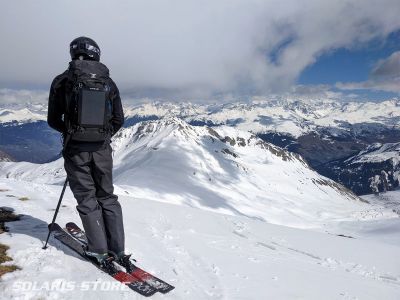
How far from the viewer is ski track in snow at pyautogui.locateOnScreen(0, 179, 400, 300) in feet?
26.2

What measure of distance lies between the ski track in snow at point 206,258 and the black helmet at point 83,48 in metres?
4.40

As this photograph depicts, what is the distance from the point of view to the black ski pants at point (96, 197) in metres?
8.34

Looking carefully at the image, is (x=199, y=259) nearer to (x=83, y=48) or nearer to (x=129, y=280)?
(x=129, y=280)

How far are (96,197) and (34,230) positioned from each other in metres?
2.90

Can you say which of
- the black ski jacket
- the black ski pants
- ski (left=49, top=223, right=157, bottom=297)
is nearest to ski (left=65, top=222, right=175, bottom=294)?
ski (left=49, top=223, right=157, bottom=297)

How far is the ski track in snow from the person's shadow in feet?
0.08

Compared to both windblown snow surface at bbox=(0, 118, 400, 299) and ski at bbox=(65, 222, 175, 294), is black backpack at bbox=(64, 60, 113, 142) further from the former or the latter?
ski at bbox=(65, 222, 175, 294)

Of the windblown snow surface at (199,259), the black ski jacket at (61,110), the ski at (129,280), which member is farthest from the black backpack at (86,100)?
the windblown snow surface at (199,259)

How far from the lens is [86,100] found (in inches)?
311

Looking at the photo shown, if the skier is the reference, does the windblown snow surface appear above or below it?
below

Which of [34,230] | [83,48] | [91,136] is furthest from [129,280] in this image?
[83,48]

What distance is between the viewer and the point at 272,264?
1152cm

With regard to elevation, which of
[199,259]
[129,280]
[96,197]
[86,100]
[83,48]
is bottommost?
[129,280]

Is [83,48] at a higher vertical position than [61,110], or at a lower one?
higher
